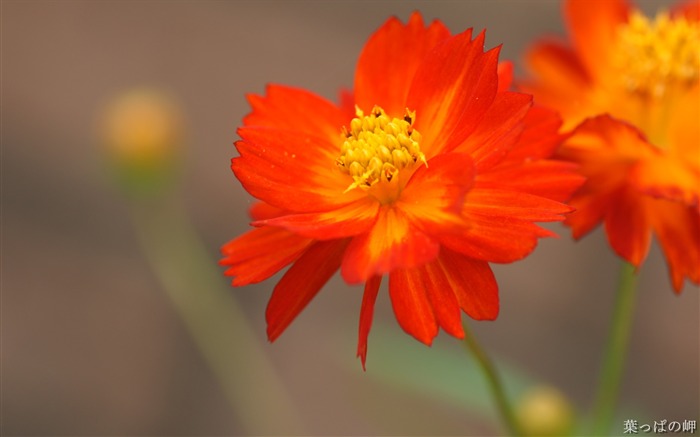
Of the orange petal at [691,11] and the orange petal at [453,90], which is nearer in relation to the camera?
the orange petal at [453,90]

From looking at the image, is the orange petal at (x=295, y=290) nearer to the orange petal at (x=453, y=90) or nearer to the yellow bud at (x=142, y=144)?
the orange petal at (x=453, y=90)

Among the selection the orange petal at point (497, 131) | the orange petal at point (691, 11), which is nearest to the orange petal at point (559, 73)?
the orange petal at point (691, 11)

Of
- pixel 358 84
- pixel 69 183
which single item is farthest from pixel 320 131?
pixel 69 183

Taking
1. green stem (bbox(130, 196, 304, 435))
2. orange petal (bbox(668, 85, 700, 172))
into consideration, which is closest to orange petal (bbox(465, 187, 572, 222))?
orange petal (bbox(668, 85, 700, 172))

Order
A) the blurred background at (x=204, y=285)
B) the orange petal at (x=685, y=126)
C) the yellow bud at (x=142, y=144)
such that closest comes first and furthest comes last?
the orange petal at (x=685, y=126)
the yellow bud at (x=142, y=144)
the blurred background at (x=204, y=285)

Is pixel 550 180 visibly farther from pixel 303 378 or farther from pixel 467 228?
pixel 303 378

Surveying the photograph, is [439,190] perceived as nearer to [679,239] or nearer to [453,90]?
[453,90]
